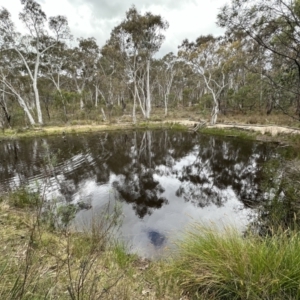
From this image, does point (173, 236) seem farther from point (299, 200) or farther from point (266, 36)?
point (266, 36)

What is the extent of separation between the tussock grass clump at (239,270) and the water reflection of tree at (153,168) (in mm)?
3005

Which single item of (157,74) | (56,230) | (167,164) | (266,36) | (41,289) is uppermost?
(157,74)

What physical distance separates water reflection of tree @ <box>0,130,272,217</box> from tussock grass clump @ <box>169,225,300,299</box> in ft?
9.86

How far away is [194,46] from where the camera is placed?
21047 millimetres

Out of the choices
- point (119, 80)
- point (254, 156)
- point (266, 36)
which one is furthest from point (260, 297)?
point (119, 80)

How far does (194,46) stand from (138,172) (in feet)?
59.3

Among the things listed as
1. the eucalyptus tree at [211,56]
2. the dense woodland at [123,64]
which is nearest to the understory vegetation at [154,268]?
the dense woodland at [123,64]

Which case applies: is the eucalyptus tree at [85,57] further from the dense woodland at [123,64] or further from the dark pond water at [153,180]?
the dark pond water at [153,180]

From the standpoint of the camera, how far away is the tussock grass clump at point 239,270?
1.86 metres

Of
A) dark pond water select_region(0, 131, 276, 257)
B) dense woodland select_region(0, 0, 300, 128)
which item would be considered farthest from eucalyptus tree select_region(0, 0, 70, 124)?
dark pond water select_region(0, 131, 276, 257)

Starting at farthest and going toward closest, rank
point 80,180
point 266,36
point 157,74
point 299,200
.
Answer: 1. point 157,74
2. point 80,180
3. point 266,36
4. point 299,200

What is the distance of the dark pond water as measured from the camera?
478cm

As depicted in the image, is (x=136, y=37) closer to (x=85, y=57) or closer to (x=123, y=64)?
(x=123, y=64)

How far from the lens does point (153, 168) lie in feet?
30.2
